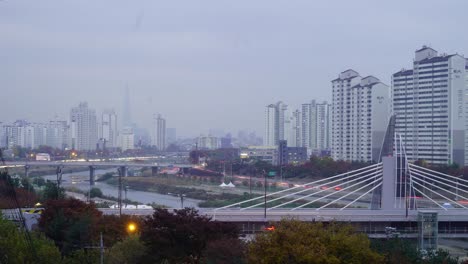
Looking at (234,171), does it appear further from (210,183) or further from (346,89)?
(346,89)

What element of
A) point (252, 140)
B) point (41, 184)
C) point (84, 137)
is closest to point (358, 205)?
point (41, 184)

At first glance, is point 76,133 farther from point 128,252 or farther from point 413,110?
point 128,252

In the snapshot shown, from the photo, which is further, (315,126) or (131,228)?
(315,126)

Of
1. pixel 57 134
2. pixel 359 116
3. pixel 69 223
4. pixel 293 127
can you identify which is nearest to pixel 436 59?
pixel 359 116

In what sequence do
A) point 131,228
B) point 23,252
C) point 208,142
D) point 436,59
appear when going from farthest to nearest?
1. point 208,142
2. point 436,59
3. point 131,228
4. point 23,252

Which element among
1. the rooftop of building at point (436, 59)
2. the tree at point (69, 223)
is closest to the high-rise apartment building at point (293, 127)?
the rooftop of building at point (436, 59)

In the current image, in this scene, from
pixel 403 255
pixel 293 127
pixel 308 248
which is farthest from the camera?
pixel 293 127

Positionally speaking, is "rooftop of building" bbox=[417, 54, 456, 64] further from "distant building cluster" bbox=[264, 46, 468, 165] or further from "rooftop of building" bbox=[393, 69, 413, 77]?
"rooftop of building" bbox=[393, 69, 413, 77]
